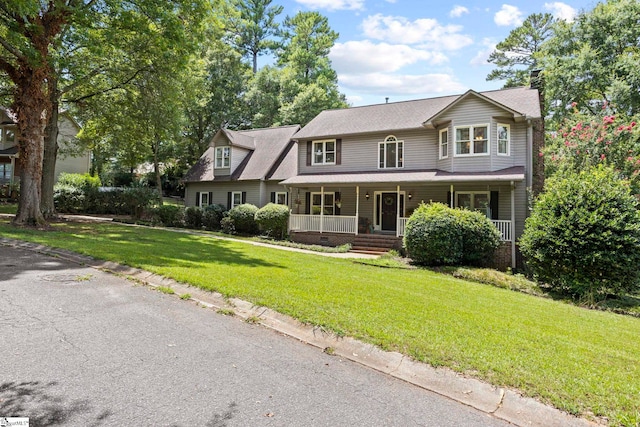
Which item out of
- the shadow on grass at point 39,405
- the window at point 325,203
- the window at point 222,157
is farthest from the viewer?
the window at point 222,157

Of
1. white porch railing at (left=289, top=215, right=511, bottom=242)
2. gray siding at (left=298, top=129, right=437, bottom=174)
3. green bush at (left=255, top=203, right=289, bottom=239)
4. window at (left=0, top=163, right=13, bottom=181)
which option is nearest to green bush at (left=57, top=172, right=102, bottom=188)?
window at (left=0, top=163, right=13, bottom=181)

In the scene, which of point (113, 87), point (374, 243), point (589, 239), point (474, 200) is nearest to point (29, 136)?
point (113, 87)

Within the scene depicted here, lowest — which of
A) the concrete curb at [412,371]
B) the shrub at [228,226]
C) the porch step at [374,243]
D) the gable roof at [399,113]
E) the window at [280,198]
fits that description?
the concrete curb at [412,371]

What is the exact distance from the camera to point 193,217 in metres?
22.5

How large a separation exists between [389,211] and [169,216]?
1342 centimetres

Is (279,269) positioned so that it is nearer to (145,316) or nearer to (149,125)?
(145,316)

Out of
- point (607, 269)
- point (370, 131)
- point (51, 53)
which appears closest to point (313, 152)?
point (370, 131)

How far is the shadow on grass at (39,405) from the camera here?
2.77m

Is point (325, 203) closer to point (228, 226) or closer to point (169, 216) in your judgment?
point (228, 226)

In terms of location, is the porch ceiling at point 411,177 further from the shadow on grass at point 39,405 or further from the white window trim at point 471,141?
the shadow on grass at point 39,405

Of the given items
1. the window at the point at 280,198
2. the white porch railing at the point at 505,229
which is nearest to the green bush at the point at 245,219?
the window at the point at 280,198

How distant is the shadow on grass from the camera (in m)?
2.77

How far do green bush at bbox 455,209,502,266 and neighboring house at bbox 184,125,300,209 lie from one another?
11.4m

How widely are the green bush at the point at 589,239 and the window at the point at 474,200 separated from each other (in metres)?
5.45
